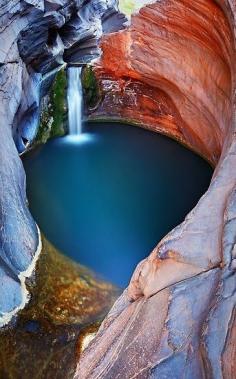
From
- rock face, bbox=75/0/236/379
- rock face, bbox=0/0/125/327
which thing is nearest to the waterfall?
rock face, bbox=0/0/125/327

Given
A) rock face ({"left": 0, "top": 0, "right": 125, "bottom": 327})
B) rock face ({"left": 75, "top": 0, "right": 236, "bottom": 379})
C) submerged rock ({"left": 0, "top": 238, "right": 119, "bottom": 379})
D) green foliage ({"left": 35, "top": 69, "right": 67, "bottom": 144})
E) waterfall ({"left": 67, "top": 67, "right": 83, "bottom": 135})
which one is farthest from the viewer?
waterfall ({"left": 67, "top": 67, "right": 83, "bottom": 135})

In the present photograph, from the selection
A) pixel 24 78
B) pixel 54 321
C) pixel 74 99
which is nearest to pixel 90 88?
pixel 74 99

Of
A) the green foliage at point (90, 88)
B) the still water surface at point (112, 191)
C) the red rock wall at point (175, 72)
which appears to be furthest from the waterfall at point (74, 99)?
the red rock wall at point (175, 72)

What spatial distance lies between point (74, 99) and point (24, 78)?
2393mm

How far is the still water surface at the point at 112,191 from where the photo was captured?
7051 millimetres

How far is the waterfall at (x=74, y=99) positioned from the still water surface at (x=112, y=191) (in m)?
0.34

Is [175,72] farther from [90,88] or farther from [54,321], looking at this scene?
[54,321]

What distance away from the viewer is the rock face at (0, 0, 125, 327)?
18.5ft

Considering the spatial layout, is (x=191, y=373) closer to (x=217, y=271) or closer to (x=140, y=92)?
(x=217, y=271)

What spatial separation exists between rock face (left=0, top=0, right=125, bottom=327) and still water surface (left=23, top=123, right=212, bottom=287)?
812 mm

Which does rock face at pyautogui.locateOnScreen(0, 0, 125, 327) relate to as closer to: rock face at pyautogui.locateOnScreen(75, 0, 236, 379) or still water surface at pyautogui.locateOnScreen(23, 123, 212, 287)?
still water surface at pyautogui.locateOnScreen(23, 123, 212, 287)

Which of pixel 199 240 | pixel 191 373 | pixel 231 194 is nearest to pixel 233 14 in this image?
pixel 231 194

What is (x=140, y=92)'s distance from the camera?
35.7ft

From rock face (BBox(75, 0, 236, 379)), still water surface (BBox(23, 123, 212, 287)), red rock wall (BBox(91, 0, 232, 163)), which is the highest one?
red rock wall (BBox(91, 0, 232, 163))
